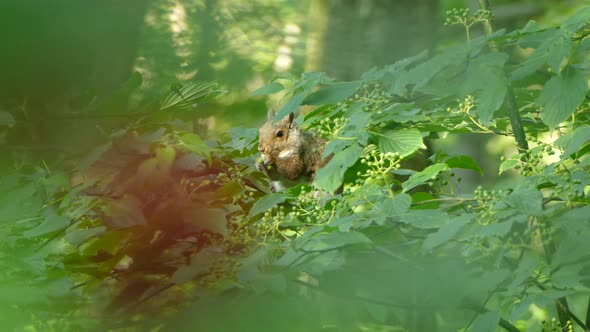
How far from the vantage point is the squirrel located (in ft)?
7.82

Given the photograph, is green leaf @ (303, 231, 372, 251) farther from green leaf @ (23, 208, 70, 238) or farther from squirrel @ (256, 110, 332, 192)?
squirrel @ (256, 110, 332, 192)

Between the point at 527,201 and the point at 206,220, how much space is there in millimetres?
565

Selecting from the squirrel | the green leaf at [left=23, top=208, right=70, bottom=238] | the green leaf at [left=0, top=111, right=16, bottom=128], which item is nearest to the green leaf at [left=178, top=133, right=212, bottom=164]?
the green leaf at [left=23, top=208, right=70, bottom=238]

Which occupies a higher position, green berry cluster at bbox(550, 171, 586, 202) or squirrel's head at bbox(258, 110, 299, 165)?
green berry cluster at bbox(550, 171, 586, 202)

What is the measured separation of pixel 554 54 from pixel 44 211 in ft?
3.75

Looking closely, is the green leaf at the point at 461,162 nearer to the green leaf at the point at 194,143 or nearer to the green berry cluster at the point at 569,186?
the green berry cluster at the point at 569,186

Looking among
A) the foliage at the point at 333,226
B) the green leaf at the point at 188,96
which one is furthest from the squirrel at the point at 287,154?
the green leaf at the point at 188,96

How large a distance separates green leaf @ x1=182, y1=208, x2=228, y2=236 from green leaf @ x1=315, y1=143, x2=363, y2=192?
272 millimetres

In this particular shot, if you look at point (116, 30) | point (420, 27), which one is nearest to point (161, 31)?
point (116, 30)

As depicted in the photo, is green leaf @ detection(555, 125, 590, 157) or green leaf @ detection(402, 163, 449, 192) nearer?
green leaf @ detection(555, 125, 590, 157)

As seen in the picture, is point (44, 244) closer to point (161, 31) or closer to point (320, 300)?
point (320, 300)

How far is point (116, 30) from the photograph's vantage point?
0.55 metres

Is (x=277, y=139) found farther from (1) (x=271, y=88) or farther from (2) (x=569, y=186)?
(2) (x=569, y=186)

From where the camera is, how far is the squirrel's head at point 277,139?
7.83ft
